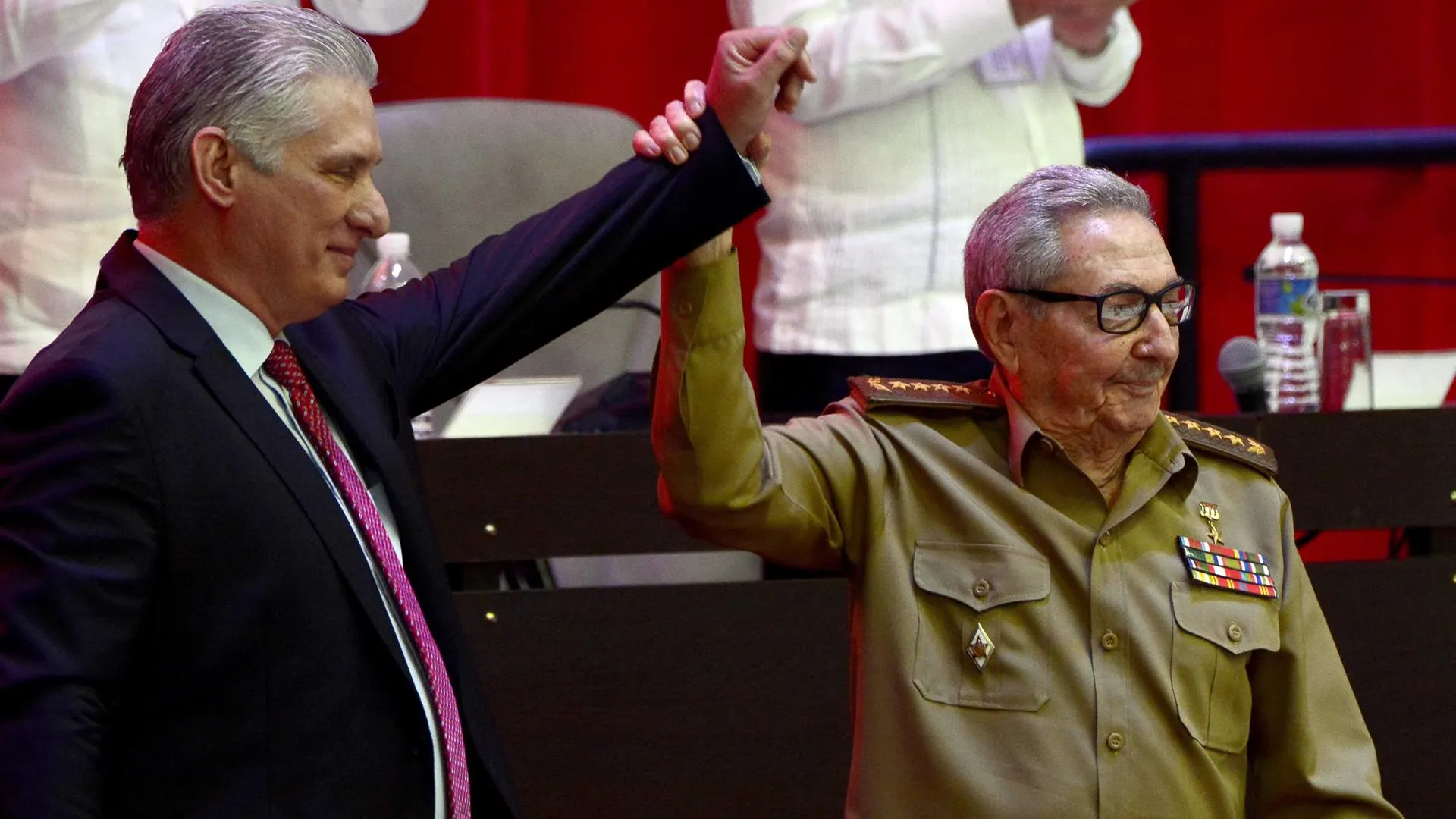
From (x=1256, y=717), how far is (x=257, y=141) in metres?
1.08

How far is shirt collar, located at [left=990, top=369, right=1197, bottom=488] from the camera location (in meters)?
1.65

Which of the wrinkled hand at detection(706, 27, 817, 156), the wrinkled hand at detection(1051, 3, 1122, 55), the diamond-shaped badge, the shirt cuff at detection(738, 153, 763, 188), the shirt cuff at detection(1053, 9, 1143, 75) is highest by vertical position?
the wrinkled hand at detection(706, 27, 817, 156)

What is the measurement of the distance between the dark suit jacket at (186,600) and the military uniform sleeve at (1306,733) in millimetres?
742

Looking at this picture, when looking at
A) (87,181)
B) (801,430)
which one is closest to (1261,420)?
(801,430)

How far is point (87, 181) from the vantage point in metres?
2.22

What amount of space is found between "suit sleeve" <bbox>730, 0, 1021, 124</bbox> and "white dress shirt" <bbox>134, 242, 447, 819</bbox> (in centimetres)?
112

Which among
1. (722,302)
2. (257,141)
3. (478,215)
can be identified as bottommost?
(478,215)

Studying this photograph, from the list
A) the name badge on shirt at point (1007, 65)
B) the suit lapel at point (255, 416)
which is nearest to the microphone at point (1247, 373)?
the name badge on shirt at point (1007, 65)

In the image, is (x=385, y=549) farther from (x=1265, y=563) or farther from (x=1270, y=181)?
(x=1270, y=181)

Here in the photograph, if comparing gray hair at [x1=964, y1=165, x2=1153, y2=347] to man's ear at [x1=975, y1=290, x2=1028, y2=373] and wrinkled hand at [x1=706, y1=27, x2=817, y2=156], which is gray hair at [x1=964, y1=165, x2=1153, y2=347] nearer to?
man's ear at [x1=975, y1=290, x2=1028, y2=373]

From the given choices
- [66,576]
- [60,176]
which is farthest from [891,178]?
[66,576]

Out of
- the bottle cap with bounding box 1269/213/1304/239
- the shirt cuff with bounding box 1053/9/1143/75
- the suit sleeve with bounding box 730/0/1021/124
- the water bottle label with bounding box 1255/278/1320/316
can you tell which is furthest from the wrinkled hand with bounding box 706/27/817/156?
the bottle cap with bounding box 1269/213/1304/239

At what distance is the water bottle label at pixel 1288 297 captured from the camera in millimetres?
2609

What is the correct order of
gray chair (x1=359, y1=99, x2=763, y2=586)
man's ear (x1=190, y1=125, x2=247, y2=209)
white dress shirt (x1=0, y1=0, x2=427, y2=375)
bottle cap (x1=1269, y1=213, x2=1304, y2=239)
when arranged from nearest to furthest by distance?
man's ear (x1=190, y1=125, x2=247, y2=209) → white dress shirt (x1=0, y1=0, x2=427, y2=375) → bottle cap (x1=1269, y1=213, x2=1304, y2=239) → gray chair (x1=359, y1=99, x2=763, y2=586)
